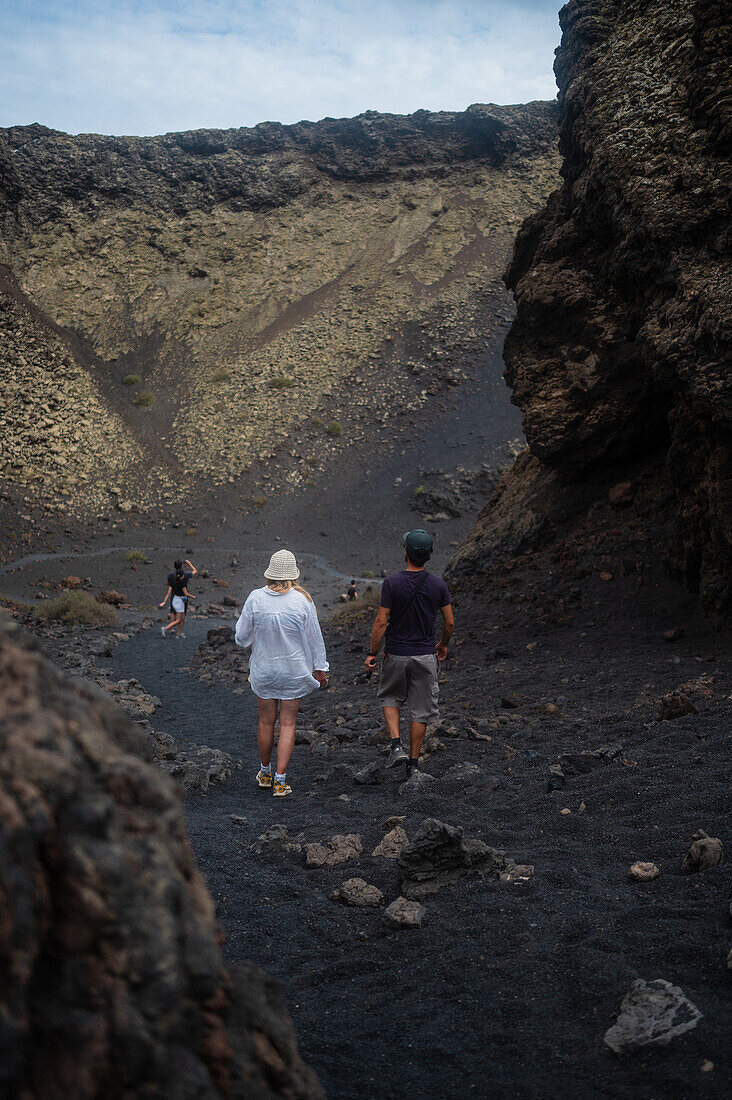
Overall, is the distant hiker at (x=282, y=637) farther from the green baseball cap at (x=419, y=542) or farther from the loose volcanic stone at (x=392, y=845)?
the loose volcanic stone at (x=392, y=845)

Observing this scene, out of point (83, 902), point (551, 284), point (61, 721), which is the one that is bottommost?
point (83, 902)

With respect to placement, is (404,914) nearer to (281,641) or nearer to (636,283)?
(281,641)

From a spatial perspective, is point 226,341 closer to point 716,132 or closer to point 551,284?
point 551,284

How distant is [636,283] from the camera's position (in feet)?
29.5

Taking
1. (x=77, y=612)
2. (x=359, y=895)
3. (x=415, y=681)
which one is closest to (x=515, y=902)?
(x=359, y=895)

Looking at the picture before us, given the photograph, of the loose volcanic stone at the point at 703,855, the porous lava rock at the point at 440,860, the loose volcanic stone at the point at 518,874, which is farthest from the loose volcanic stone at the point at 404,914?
the loose volcanic stone at the point at 703,855

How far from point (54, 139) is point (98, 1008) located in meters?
55.9

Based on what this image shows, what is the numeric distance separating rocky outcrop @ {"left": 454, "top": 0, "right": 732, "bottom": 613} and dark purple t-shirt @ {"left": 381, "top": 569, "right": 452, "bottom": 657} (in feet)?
12.3

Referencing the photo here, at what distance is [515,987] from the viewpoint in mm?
2416

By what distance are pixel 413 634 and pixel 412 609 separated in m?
0.19

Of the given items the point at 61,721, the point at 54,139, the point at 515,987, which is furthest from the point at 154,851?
the point at 54,139

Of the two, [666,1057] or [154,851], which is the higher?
[154,851]

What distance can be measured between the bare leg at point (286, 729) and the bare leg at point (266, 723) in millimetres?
69

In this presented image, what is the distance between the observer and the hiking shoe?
520 centimetres
